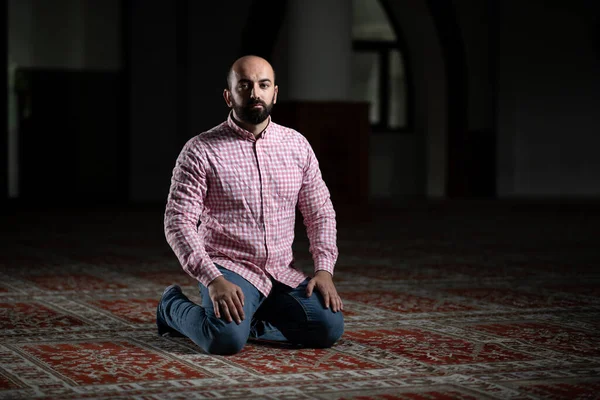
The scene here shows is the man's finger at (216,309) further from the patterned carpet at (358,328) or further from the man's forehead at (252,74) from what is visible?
the man's forehead at (252,74)

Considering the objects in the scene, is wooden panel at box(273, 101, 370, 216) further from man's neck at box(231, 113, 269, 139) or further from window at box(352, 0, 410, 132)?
man's neck at box(231, 113, 269, 139)

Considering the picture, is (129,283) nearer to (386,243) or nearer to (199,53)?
(386,243)

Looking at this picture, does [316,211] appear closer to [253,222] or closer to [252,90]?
[253,222]

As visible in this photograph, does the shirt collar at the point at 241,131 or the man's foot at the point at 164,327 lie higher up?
the shirt collar at the point at 241,131

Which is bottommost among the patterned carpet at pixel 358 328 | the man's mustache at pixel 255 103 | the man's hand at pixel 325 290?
the patterned carpet at pixel 358 328

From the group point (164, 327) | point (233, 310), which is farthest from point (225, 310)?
point (164, 327)

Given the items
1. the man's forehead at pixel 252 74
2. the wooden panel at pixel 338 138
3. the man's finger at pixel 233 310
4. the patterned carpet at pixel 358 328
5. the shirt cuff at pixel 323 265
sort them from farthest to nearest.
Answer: the wooden panel at pixel 338 138, the shirt cuff at pixel 323 265, the man's forehead at pixel 252 74, the man's finger at pixel 233 310, the patterned carpet at pixel 358 328

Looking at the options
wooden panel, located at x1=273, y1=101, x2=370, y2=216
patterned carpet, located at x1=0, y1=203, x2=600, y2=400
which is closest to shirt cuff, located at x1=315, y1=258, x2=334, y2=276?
patterned carpet, located at x1=0, y1=203, x2=600, y2=400

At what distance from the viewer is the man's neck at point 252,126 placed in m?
3.59

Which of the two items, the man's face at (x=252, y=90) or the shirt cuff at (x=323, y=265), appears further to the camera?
the shirt cuff at (x=323, y=265)

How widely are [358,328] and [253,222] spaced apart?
0.69 meters

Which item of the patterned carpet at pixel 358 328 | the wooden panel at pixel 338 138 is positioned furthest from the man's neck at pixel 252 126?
the wooden panel at pixel 338 138

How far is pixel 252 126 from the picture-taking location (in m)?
3.59

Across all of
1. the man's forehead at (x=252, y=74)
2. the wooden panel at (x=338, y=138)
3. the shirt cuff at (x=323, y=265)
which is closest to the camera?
the man's forehead at (x=252, y=74)
